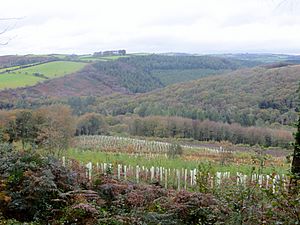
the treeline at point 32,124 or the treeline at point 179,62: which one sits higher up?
the treeline at point 179,62

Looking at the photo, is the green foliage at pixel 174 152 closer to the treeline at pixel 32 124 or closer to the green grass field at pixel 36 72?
the treeline at pixel 32 124

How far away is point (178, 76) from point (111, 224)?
10006cm

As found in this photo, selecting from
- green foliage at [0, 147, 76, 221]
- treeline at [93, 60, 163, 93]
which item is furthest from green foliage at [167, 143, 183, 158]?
treeline at [93, 60, 163, 93]

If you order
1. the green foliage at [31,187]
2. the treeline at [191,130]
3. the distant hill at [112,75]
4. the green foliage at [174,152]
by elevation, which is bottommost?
the treeline at [191,130]

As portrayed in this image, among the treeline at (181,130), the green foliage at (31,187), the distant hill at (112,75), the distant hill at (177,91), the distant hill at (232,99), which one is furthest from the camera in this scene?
the distant hill at (112,75)

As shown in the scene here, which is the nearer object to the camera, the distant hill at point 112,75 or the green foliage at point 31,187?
the green foliage at point 31,187

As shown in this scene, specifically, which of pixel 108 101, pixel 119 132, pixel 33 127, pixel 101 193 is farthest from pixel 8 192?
pixel 108 101

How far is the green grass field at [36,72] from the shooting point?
69.8 m

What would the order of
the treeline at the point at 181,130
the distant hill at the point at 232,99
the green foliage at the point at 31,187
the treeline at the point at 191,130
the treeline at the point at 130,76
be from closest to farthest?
the green foliage at the point at 31,187 < the treeline at the point at 181,130 < the treeline at the point at 191,130 < the distant hill at the point at 232,99 < the treeline at the point at 130,76

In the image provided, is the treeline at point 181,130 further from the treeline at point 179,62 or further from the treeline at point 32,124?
the treeline at point 179,62

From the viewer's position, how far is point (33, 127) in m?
26.2

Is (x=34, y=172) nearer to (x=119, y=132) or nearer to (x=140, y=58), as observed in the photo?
(x=119, y=132)

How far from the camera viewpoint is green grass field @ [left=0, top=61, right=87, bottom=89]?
6981cm

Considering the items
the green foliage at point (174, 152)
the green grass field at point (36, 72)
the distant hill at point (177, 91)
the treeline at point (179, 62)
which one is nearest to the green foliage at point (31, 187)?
the green foliage at point (174, 152)
